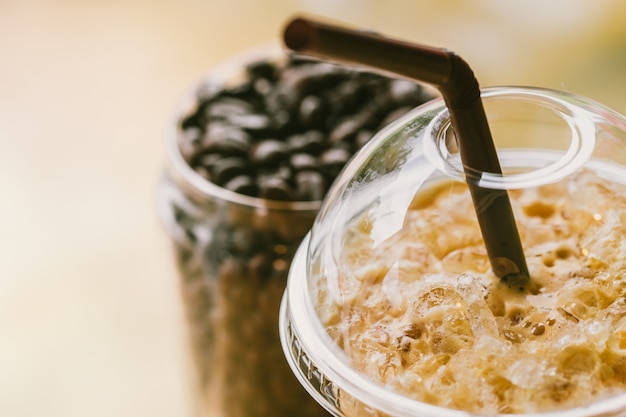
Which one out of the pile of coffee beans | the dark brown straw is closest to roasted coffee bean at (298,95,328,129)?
the pile of coffee beans

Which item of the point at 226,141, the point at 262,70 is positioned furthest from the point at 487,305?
the point at 262,70

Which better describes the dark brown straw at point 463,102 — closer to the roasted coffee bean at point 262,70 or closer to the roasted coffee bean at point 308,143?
the roasted coffee bean at point 308,143

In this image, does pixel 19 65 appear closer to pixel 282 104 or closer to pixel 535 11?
pixel 282 104

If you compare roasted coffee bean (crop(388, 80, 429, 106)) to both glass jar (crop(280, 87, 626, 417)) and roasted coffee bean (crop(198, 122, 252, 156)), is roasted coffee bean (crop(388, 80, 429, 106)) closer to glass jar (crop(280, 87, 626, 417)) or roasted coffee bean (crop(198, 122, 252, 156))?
roasted coffee bean (crop(198, 122, 252, 156))

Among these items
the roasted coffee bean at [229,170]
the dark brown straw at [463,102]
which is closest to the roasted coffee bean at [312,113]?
the roasted coffee bean at [229,170]

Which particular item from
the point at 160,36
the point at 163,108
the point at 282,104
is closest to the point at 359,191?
the point at 282,104
